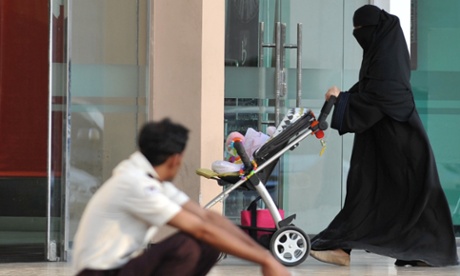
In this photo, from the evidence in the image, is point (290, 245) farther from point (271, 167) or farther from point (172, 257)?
point (172, 257)

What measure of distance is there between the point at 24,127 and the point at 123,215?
4.09 m

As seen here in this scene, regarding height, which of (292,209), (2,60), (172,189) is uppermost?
(2,60)

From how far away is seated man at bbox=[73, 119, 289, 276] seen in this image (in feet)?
13.4

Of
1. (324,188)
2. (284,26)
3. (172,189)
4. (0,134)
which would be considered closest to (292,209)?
(324,188)

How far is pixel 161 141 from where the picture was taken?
4.17 metres

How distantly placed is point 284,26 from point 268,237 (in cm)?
219

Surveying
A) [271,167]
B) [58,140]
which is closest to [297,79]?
[271,167]

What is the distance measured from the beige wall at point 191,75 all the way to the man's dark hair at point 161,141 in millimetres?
4217

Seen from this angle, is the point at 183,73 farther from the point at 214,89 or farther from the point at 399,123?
the point at 399,123

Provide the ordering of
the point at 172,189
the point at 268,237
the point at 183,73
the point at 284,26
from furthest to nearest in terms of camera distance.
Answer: the point at 284,26
the point at 183,73
the point at 268,237
the point at 172,189

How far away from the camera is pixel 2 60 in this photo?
803 cm

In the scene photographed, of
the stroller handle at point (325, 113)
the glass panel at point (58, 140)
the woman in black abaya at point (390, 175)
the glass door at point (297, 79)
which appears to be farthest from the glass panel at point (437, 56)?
the glass panel at point (58, 140)

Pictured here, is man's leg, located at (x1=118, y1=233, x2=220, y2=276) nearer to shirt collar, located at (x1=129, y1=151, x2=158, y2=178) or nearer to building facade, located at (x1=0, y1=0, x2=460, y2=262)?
shirt collar, located at (x1=129, y1=151, x2=158, y2=178)

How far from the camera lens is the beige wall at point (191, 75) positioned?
27.7 ft
